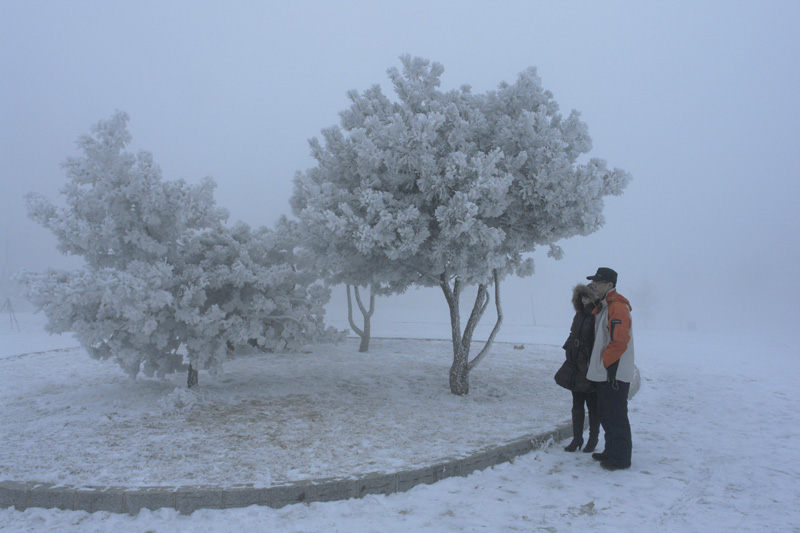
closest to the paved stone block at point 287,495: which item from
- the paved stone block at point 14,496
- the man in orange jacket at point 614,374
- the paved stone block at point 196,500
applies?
the paved stone block at point 196,500

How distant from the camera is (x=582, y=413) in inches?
232

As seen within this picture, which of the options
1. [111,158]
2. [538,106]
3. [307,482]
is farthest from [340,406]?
[538,106]

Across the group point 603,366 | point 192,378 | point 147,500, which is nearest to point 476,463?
point 603,366

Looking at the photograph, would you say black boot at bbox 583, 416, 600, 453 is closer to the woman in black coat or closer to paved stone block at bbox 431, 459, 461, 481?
the woman in black coat

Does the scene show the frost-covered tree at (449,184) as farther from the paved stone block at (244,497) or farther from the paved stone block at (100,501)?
the paved stone block at (100,501)

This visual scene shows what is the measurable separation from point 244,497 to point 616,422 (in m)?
4.06

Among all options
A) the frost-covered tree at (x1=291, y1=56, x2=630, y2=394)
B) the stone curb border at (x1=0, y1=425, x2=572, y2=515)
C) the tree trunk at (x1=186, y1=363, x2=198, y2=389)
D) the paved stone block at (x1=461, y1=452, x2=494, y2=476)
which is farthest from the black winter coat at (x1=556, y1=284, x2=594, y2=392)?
the tree trunk at (x1=186, y1=363, x2=198, y2=389)

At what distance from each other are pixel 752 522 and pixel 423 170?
567 centimetres

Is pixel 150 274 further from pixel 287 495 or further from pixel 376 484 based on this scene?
pixel 376 484

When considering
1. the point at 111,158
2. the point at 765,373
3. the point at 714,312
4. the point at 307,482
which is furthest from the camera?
the point at 714,312

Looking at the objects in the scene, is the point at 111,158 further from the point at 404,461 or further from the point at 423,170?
the point at 404,461

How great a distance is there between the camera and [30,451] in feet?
17.2

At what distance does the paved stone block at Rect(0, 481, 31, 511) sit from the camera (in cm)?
410

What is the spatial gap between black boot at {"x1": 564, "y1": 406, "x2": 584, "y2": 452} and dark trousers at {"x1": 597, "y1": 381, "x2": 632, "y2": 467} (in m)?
0.53
